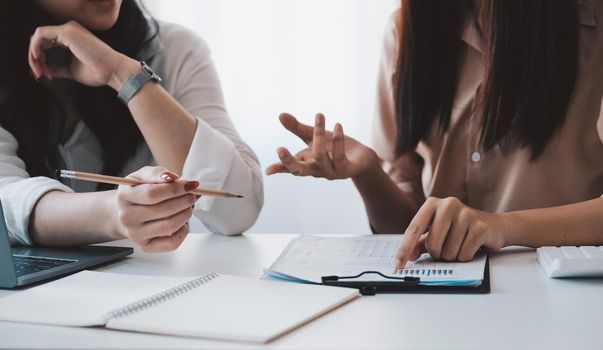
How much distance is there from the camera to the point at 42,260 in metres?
0.94

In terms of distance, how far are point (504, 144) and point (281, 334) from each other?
0.80 meters

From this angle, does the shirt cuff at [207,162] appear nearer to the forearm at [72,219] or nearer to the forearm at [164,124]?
the forearm at [164,124]

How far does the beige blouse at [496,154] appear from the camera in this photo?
1.24 metres

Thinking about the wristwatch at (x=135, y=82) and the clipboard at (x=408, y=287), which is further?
the wristwatch at (x=135, y=82)

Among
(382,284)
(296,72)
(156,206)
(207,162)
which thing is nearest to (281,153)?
(207,162)

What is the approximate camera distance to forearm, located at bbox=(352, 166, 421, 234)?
1.30m

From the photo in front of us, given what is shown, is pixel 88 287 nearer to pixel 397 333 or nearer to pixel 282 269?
pixel 282 269

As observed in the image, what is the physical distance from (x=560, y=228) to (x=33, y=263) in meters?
0.71

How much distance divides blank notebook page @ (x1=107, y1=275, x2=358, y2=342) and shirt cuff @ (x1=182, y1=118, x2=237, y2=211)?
0.40m

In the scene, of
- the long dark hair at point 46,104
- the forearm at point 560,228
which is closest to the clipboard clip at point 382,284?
the forearm at point 560,228

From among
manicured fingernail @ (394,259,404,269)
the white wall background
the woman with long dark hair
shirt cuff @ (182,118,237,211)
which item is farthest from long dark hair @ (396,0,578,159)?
the white wall background

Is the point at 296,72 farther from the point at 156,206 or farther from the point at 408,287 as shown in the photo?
the point at 408,287

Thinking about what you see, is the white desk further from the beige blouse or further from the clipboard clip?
the beige blouse

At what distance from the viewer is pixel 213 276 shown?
812 millimetres
